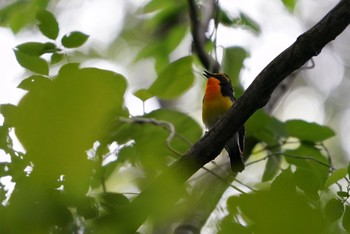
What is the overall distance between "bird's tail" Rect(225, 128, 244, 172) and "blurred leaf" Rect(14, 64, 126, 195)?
6.62 feet

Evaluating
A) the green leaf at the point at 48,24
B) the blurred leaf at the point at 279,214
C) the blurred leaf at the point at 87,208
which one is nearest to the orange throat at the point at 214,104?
the green leaf at the point at 48,24

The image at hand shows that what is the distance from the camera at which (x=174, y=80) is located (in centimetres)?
303

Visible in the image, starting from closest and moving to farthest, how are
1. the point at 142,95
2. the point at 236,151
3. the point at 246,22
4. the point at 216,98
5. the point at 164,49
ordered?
the point at 142,95 < the point at 236,151 < the point at 246,22 < the point at 164,49 < the point at 216,98

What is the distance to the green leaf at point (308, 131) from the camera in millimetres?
2920

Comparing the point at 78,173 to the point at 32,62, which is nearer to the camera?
the point at 78,173

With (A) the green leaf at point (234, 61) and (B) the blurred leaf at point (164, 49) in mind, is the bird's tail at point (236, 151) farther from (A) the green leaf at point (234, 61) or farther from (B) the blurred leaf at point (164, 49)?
(B) the blurred leaf at point (164, 49)

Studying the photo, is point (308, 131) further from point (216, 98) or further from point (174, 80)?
point (216, 98)

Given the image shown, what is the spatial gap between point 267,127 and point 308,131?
23 cm

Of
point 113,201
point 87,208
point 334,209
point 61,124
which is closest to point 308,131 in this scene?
point 334,209

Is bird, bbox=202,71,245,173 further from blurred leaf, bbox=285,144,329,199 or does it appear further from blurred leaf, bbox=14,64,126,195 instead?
blurred leaf, bbox=14,64,126,195

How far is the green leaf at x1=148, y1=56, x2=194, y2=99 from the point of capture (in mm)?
2955

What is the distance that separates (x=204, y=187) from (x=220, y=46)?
1590 mm

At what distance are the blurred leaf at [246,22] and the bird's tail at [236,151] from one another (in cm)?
80

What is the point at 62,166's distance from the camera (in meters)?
1.05
